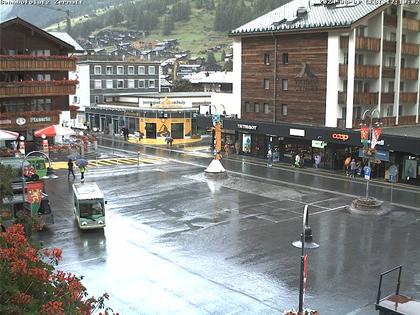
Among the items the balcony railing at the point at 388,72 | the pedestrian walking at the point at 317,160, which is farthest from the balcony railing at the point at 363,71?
the pedestrian walking at the point at 317,160

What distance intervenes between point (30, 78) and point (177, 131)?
72.2 ft

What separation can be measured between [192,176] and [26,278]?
1475 inches

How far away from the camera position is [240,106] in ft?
197

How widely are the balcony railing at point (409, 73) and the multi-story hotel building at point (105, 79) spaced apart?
49.7 metres

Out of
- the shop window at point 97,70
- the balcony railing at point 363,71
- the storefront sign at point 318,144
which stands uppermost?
the shop window at point 97,70

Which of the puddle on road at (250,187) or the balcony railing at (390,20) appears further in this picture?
the balcony railing at (390,20)

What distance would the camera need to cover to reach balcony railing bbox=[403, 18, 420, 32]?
54.6 metres

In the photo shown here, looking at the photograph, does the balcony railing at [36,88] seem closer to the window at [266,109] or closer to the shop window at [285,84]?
the window at [266,109]

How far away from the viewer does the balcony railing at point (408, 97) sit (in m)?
55.5

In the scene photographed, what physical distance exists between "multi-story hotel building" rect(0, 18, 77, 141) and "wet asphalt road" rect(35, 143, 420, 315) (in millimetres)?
15565

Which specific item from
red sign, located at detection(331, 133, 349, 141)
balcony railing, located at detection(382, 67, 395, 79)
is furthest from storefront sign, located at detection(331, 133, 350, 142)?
balcony railing, located at detection(382, 67, 395, 79)

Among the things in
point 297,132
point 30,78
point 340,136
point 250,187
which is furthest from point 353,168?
point 30,78

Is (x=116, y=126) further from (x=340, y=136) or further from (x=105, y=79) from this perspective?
(x=340, y=136)

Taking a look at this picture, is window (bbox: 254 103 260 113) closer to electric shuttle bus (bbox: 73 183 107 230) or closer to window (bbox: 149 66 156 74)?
electric shuttle bus (bbox: 73 183 107 230)
